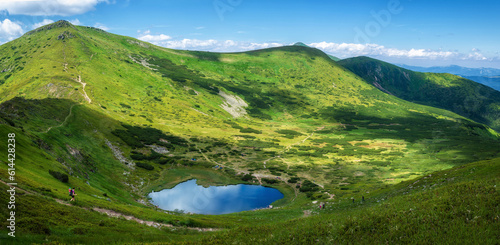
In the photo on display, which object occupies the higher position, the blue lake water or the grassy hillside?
the grassy hillside

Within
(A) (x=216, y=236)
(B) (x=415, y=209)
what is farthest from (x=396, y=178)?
(A) (x=216, y=236)

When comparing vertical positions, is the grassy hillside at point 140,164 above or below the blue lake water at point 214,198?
above

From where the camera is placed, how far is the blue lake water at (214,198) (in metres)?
91.6

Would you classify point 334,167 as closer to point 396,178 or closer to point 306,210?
point 396,178

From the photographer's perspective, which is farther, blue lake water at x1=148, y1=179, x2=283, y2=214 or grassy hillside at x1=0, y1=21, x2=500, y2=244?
blue lake water at x1=148, y1=179, x2=283, y2=214

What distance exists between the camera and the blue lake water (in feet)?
300

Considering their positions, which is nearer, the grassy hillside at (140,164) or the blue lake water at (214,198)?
the grassy hillside at (140,164)

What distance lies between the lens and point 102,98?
186 m

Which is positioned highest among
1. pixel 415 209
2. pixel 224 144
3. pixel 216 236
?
pixel 415 209

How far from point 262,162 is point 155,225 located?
10473cm

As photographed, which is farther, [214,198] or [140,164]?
[140,164]

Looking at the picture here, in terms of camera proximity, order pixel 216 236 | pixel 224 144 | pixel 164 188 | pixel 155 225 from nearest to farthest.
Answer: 1. pixel 216 236
2. pixel 155 225
3. pixel 164 188
4. pixel 224 144

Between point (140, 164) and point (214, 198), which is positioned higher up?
point (140, 164)

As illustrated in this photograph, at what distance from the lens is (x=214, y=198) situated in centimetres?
10175
